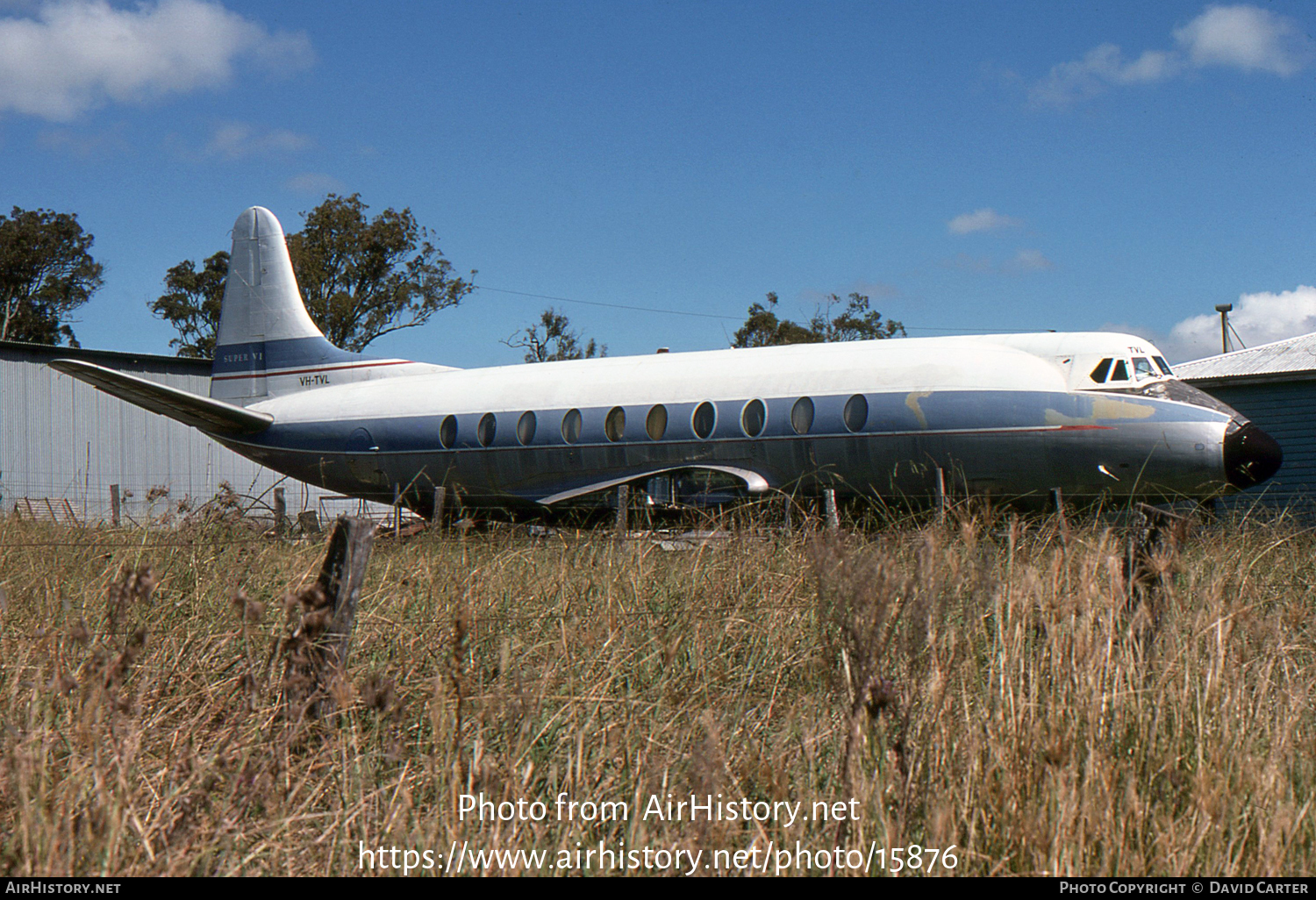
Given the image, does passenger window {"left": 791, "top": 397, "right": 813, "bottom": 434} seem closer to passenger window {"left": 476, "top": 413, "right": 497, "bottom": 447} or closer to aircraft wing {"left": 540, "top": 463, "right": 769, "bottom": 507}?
aircraft wing {"left": 540, "top": 463, "right": 769, "bottom": 507}

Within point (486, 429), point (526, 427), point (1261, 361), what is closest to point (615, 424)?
point (526, 427)

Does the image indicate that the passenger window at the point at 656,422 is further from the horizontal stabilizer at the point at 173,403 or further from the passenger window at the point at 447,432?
the horizontal stabilizer at the point at 173,403

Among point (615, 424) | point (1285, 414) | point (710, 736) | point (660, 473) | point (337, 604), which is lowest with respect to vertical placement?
point (710, 736)

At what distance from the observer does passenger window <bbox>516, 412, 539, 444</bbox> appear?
14.5 meters

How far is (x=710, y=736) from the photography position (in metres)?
2.38

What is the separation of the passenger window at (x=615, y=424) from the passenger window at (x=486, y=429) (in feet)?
6.49

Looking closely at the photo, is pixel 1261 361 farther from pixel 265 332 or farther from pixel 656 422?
pixel 265 332

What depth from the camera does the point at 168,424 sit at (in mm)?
28625

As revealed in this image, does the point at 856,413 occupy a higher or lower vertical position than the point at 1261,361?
lower

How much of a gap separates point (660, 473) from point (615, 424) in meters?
1.08

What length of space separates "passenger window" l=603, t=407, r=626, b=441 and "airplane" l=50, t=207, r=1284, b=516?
0.03 m

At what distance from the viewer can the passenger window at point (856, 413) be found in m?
12.0

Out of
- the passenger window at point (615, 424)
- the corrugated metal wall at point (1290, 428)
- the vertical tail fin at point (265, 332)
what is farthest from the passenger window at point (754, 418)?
the corrugated metal wall at point (1290, 428)
